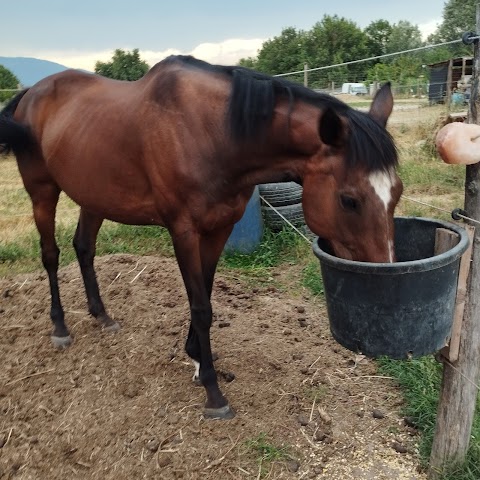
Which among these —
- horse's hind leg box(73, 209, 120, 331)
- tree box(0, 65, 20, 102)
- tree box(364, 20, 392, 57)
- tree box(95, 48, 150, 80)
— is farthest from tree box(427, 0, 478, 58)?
horse's hind leg box(73, 209, 120, 331)

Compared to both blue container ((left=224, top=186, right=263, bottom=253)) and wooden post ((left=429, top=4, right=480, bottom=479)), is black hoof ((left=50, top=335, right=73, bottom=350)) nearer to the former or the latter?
blue container ((left=224, top=186, right=263, bottom=253))

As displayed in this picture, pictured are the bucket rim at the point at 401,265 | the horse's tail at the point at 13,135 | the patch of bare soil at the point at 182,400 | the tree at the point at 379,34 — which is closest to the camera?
the bucket rim at the point at 401,265

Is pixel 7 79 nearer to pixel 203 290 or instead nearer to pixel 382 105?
pixel 203 290

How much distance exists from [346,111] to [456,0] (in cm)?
6508

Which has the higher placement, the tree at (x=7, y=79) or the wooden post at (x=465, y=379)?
the tree at (x=7, y=79)

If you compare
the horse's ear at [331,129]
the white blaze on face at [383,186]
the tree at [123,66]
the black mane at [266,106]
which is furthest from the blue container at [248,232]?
the tree at [123,66]

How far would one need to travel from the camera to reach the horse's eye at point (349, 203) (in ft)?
6.44

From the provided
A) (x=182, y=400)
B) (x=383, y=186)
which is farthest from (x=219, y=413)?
(x=383, y=186)

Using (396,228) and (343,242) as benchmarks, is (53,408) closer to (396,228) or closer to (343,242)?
(343,242)

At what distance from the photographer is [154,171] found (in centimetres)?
259

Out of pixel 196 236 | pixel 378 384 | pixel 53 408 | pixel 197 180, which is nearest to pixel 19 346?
pixel 53 408

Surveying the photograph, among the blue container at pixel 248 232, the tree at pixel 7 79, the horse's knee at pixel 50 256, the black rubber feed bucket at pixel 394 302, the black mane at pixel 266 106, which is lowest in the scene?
the blue container at pixel 248 232

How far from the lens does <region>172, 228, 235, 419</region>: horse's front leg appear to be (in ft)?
8.52

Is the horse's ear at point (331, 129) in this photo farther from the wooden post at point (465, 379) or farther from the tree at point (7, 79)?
the tree at point (7, 79)
